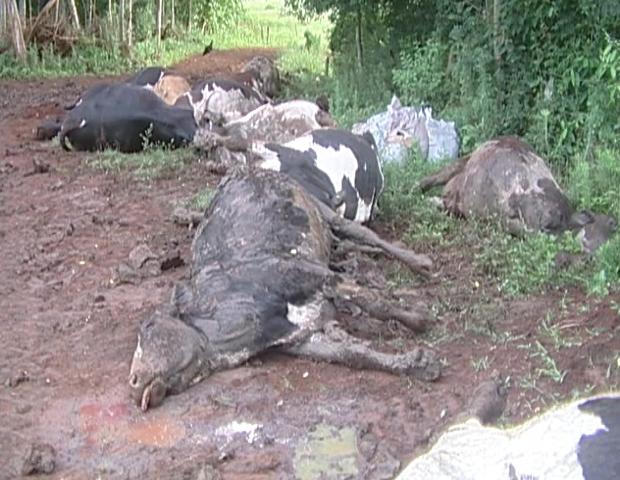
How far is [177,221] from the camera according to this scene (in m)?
7.33

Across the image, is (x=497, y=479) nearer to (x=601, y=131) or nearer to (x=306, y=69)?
(x=601, y=131)

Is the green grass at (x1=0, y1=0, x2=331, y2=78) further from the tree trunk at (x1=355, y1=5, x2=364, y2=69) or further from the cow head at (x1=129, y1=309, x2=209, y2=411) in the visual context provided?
the cow head at (x1=129, y1=309, x2=209, y2=411)

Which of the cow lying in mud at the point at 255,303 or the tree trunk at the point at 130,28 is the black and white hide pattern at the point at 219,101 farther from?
the tree trunk at the point at 130,28

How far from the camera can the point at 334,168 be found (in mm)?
7078

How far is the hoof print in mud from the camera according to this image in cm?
434

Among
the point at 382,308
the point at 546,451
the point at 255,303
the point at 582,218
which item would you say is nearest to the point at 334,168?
the point at 582,218

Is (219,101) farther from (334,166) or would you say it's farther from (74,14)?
(74,14)

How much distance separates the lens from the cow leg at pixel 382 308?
5.48m

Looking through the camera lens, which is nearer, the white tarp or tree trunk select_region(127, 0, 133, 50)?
the white tarp

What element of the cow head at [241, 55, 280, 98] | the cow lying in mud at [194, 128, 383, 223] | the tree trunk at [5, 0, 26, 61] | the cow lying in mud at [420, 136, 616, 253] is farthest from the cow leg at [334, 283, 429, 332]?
the tree trunk at [5, 0, 26, 61]

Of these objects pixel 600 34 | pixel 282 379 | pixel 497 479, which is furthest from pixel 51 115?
pixel 497 479

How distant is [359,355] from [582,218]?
7.64 feet

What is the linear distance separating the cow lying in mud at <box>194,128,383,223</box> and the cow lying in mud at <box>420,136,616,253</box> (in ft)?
1.88

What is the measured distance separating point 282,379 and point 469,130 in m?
4.23
